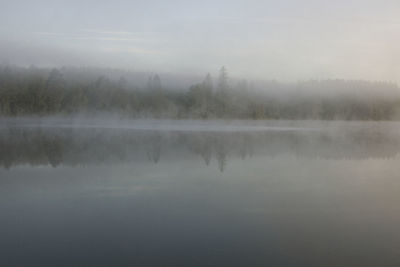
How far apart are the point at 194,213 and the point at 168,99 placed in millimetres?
33308

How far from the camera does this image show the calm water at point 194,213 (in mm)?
4180

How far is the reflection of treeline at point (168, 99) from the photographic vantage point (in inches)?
1378

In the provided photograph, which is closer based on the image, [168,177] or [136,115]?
[168,177]

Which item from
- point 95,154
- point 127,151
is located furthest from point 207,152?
point 95,154

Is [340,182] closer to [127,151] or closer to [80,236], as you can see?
[80,236]

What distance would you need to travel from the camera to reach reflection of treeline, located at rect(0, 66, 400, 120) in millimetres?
35000

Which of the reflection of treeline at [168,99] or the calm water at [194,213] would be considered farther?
the reflection of treeline at [168,99]

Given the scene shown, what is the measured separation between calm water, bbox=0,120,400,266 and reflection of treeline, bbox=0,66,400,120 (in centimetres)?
2600

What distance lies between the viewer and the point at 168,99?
38594 millimetres

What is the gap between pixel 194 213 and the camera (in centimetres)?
560

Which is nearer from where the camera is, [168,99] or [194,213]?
[194,213]

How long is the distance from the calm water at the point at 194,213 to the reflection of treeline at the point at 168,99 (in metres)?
26.0

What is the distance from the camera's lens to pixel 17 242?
4359 mm

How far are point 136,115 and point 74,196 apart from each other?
101 feet
